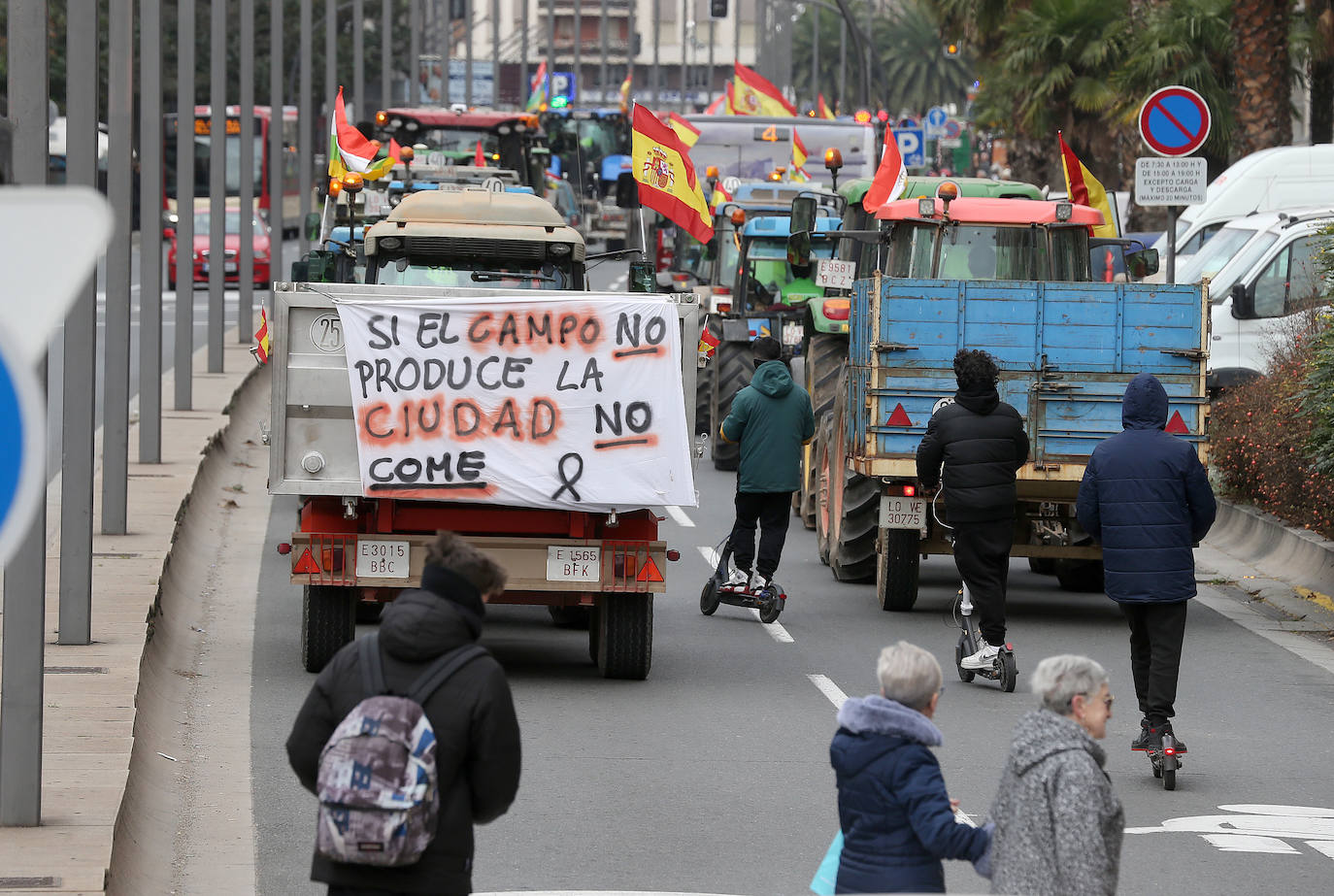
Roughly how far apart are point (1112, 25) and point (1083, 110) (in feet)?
7.05

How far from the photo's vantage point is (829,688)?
1232cm

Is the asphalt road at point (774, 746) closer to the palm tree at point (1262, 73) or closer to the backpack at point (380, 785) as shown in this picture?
the backpack at point (380, 785)

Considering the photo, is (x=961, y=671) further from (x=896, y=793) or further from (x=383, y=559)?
(x=896, y=793)

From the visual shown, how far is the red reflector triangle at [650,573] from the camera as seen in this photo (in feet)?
39.2

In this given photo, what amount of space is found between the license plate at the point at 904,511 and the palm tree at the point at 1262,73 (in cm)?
1950

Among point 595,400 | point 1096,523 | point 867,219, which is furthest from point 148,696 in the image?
point 867,219

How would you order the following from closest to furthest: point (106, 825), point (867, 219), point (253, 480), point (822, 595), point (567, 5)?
point (106, 825) → point (822, 595) → point (867, 219) → point (253, 480) → point (567, 5)

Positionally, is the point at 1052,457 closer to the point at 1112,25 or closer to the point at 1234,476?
the point at 1234,476

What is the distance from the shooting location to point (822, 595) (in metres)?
15.8

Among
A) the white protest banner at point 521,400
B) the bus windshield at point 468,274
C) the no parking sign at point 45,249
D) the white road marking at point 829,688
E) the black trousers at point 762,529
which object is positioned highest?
the no parking sign at point 45,249

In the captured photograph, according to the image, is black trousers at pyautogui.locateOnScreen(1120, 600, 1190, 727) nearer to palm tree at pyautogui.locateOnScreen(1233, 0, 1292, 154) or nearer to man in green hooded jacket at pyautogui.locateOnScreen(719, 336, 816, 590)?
man in green hooded jacket at pyautogui.locateOnScreen(719, 336, 816, 590)

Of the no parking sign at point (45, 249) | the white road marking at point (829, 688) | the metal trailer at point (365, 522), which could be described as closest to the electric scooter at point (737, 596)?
the white road marking at point (829, 688)

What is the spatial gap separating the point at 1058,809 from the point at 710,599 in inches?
363

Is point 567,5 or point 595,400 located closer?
point 595,400
